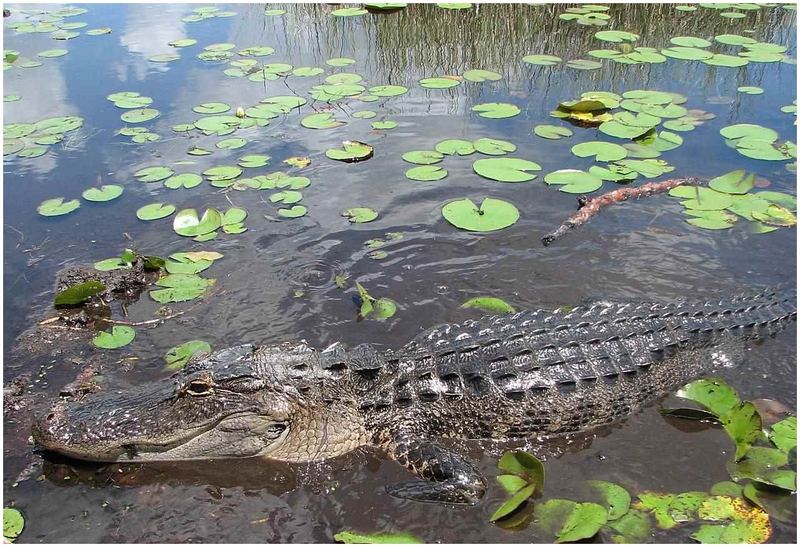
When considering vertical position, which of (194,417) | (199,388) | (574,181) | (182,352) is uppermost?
(574,181)

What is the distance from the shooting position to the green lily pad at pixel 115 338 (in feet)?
13.6

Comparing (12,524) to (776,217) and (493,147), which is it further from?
(776,217)

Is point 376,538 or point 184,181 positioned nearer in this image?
point 376,538

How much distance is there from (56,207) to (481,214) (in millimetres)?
3768

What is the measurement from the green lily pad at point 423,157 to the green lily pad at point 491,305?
2.26 m

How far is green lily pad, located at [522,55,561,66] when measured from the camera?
8.50 metres

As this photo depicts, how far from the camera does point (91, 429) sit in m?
3.17

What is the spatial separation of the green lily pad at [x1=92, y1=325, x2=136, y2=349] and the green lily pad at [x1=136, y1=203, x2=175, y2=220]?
1.53m

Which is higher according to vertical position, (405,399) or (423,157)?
(423,157)

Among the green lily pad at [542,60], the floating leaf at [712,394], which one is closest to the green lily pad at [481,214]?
the floating leaf at [712,394]

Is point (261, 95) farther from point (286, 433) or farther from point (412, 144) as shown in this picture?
point (286, 433)

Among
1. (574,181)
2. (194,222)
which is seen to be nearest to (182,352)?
(194,222)

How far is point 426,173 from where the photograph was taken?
610 cm

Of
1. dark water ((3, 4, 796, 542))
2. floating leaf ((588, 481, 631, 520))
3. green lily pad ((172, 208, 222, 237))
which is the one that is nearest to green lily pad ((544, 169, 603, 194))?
dark water ((3, 4, 796, 542))
